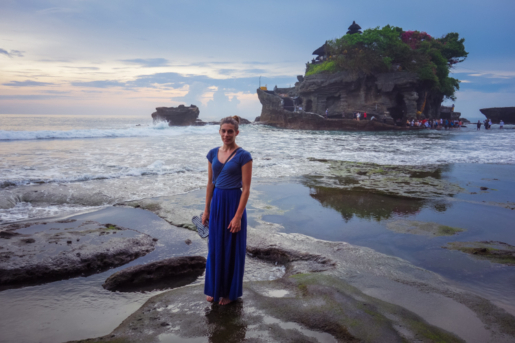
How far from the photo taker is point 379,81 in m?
41.2

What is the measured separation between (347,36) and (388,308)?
48391 mm

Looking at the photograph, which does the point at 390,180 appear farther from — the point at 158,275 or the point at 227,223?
the point at 158,275

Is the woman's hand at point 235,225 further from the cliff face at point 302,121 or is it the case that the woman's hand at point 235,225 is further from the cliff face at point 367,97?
the cliff face at point 367,97

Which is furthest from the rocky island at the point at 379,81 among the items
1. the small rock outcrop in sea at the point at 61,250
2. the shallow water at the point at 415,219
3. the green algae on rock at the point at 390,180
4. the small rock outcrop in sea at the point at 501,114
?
the small rock outcrop in sea at the point at 61,250

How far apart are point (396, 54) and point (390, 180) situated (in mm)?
39213

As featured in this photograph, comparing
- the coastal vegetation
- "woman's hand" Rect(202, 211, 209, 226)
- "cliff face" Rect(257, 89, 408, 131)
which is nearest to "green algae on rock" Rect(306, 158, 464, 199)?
"woman's hand" Rect(202, 211, 209, 226)

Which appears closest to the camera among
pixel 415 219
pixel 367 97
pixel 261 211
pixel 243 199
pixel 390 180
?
pixel 243 199

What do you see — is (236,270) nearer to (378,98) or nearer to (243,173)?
(243,173)

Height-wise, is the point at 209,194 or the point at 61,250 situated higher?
the point at 209,194

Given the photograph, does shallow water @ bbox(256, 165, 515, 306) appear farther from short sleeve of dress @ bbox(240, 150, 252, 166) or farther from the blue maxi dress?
short sleeve of dress @ bbox(240, 150, 252, 166)

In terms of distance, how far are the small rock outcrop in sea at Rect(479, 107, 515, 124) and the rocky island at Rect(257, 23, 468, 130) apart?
1623 cm

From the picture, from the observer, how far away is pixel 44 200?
6.62 metres

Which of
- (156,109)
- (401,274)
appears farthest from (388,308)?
(156,109)

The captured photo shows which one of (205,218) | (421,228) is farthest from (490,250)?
(205,218)
